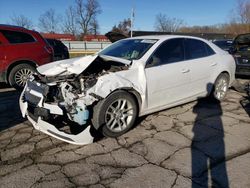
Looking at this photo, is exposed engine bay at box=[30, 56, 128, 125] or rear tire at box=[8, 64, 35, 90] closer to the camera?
exposed engine bay at box=[30, 56, 128, 125]

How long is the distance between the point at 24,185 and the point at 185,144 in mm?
2279

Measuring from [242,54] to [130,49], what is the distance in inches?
216

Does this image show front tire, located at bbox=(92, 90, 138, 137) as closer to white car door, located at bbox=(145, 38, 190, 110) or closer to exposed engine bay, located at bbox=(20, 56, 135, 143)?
exposed engine bay, located at bbox=(20, 56, 135, 143)

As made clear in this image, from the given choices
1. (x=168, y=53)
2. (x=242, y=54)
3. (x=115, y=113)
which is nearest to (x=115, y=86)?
(x=115, y=113)

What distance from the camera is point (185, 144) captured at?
3.91 meters

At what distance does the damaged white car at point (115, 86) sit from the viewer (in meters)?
3.70

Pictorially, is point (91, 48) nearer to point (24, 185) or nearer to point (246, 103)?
point (246, 103)

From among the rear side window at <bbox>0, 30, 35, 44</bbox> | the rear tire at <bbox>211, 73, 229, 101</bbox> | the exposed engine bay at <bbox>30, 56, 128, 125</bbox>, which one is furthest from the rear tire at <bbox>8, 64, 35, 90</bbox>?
the rear tire at <bbox>211, 73, 229, 101</bbox>

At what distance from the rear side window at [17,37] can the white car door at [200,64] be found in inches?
190

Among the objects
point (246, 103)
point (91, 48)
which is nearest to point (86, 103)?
point (246, 103)

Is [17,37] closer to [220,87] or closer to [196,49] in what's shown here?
[196,49]

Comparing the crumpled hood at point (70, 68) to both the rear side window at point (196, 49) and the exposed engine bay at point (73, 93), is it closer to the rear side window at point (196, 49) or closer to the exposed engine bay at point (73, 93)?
the exposed engine bay at point (73, 93)

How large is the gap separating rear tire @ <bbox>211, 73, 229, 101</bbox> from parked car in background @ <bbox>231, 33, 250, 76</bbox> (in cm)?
291

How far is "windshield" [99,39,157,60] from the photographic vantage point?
4.61 m
